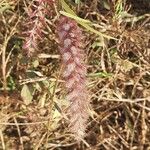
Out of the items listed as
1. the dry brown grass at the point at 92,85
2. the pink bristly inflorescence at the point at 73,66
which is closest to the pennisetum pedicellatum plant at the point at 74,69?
the pink bristly inflorescence at the point at 73,66

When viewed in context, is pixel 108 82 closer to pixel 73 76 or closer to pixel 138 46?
pixel 138 46

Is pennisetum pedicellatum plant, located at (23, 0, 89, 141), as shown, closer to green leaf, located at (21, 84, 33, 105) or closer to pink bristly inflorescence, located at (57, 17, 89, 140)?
pink bristly inflorescence, located at (57, 17, 89, 140)

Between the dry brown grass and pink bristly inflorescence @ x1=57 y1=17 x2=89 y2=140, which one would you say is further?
the dry brown grass

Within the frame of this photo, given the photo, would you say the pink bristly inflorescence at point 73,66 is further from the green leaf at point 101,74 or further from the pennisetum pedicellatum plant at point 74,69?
the green leaf at point 101,74

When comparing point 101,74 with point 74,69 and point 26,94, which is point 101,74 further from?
point 74,69

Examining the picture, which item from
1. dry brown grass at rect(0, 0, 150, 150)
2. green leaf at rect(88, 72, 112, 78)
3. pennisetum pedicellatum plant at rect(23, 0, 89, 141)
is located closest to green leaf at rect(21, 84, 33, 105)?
dry brown grass at rect(0, 0, 150, 150)

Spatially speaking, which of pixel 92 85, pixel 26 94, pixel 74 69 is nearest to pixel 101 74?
pixel 92 85

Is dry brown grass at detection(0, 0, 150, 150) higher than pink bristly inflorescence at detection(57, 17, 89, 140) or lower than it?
lower
